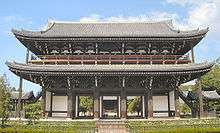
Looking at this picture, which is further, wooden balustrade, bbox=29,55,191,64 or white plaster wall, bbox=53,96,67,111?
white plaster wall, bbox=53,96,67,111

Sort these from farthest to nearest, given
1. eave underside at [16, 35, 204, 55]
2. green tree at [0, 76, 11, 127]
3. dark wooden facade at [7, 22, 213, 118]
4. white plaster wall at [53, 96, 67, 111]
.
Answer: white plaster wall at [53, 96, 67, 111]
eave underside at [16, 35, 204, 55]
dark wooden facade at [7, 22, 213, 118]
green tree at [0, 76, 11, 127]

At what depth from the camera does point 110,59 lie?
3117 cm

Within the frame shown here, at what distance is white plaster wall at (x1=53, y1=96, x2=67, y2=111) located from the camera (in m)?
32.1

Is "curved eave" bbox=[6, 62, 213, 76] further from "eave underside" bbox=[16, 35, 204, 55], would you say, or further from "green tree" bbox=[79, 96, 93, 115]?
"green tree" bbox=[79, 96, 93, 115]

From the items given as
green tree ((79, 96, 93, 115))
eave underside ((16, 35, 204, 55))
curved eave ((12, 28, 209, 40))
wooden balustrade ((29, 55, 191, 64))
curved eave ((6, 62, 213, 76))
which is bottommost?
green tree ((79, 96, 93, 115))

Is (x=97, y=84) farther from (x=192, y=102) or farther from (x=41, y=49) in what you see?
(x=192, y=102)

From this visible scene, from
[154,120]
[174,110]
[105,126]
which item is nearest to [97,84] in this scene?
[105,126]

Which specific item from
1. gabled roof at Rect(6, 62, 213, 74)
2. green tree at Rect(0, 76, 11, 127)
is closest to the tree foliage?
gabled roof at Rect(6, 62, 213, 74)

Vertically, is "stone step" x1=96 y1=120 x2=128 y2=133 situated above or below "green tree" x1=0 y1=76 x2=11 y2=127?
below

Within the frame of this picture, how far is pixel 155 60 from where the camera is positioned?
31.0 metres

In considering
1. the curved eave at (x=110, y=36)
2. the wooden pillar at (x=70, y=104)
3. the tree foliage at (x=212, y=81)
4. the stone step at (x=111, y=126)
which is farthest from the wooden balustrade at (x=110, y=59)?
the tree foliage at (x=212, y=81)

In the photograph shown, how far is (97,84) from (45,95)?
620 centimetres

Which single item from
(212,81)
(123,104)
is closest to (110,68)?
(123,104)

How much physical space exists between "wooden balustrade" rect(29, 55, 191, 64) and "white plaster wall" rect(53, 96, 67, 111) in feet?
14.0
